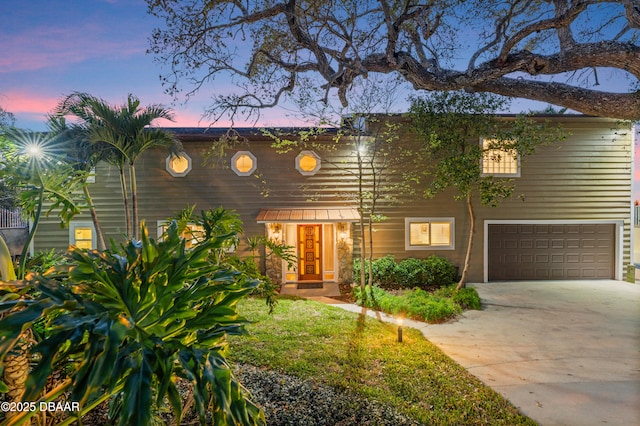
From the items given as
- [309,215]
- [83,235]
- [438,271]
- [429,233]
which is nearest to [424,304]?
[438,271]

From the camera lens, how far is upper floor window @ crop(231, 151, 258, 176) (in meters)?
10.6

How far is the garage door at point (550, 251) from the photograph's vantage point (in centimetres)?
1095

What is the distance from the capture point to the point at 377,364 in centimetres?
479

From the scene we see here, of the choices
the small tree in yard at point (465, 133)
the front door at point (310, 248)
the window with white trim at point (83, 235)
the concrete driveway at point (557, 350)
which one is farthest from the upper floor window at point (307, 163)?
the window with white trim at point (83, 235)

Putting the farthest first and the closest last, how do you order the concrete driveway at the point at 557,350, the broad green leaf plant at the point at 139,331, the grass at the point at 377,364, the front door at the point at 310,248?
the front door at the point at 310,248 < the concrete driveway at the point at 557,350 < the grass at the point at 377,364 < the broad green leaf plant at the point at 139,331

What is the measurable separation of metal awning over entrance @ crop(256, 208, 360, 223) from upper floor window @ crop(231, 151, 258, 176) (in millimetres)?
1456

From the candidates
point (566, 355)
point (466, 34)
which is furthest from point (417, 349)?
point (466, 34)

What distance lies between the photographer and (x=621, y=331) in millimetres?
6473

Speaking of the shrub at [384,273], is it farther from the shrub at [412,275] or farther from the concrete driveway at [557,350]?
the concrete driveway at [557,350]

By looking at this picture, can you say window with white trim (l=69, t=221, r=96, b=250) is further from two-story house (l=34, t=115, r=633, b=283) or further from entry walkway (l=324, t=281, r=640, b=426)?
entry walkway (l=324, t=281, r=640, b=426)

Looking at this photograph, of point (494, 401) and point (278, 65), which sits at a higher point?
point (278, 65)

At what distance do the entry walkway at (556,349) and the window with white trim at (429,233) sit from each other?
2.08m

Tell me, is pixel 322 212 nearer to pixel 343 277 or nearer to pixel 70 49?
pixel 343 277

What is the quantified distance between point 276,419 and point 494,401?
8.87 ft
